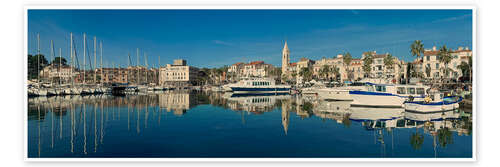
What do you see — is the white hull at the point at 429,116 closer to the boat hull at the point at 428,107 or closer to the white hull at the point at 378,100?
the boat hull at the point at 428,107

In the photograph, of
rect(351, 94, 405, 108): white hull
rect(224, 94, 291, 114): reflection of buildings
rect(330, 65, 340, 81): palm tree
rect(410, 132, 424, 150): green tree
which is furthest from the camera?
rect(330, 65, 340, 81): palm tree

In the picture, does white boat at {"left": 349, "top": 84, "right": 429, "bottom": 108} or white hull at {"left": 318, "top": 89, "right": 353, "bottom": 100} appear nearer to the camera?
white boat at {"left": 349, "top": 84, "right": 429, "bottom": 108}

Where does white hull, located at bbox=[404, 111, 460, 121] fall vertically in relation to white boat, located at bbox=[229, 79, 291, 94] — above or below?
below

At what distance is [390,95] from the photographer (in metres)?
28.0

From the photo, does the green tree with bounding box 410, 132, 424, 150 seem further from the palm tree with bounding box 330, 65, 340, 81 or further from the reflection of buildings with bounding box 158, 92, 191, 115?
A: the palm tree with bounding box 330, 65, 340, 81

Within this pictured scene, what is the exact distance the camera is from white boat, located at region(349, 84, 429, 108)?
27.6 m

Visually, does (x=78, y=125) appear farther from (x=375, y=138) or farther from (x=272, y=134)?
(x=375, y=138)

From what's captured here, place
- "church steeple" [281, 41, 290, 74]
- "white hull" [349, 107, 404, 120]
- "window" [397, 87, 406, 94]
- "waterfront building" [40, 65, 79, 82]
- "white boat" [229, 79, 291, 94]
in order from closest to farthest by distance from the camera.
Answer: "white hull" [349, 107, 404, 120] < "window" [397, 87, 406, 94] < "waterfront building" [40, 65, 79, 82] < "white boat" [229, 79, 291, 94] < "church steeple" [281, 41, 290, 74]

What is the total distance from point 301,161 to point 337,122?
12.1 metres

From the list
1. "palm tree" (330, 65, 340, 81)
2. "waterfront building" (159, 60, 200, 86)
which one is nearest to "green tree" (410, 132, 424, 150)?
"palm tree" (330, 65, 340, 81)

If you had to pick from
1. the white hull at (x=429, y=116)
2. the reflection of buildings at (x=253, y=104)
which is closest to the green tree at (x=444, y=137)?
the white hull at (x=429, y=116)
